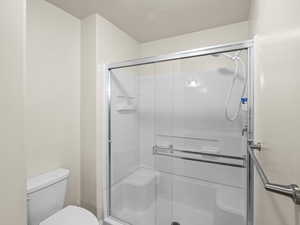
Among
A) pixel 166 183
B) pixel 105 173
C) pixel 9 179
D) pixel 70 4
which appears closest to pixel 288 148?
pixel 9 179

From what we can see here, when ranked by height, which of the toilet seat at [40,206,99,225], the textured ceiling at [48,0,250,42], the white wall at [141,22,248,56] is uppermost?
the textured ceiling at [48,0,250,42]

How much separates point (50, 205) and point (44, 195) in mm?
120

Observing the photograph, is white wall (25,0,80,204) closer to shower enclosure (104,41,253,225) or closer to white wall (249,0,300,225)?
shower enclosure (104,41,253,225)

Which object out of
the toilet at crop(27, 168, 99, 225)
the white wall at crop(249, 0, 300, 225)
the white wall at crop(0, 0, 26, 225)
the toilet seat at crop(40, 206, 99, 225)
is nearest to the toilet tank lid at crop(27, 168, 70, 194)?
the toilet at crop(27, 168, 99, 225)

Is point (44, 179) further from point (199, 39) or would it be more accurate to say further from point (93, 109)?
point (199, 39)

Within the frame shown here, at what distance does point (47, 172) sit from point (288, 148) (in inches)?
68.6

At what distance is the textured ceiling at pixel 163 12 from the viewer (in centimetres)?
149

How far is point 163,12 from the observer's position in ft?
5.40

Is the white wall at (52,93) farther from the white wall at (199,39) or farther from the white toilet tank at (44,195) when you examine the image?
the white wall at (199,39)

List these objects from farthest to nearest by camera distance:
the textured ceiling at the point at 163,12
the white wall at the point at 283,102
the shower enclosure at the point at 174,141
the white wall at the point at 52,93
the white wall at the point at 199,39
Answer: the white wall at the point at 199,39 → the shower enclosure at the point at 174,141 → the textured ceiling at the point at 163,12 → the white wall at the point at 52,93 → the white wall at the point at 283,102

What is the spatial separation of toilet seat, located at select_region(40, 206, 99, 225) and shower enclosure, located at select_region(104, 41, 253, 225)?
1.54ft

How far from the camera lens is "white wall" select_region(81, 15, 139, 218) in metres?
1.67

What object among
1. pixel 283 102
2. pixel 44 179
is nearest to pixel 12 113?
pixel 44 179

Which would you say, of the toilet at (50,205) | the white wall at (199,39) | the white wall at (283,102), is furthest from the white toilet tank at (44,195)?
the white wall at (199,39)
